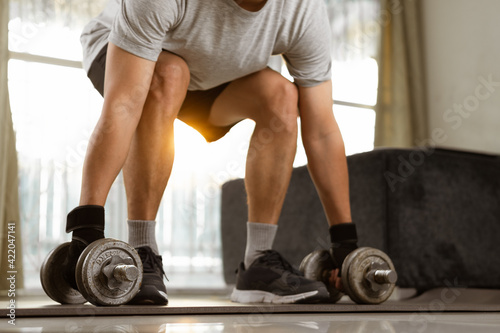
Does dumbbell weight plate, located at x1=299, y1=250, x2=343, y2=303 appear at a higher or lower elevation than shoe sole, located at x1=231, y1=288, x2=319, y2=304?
higher

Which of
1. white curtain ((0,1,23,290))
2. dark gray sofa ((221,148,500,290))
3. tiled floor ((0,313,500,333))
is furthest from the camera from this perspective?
white curtain ((0,1,23,290))

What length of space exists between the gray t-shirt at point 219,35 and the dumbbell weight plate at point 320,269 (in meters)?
0.38

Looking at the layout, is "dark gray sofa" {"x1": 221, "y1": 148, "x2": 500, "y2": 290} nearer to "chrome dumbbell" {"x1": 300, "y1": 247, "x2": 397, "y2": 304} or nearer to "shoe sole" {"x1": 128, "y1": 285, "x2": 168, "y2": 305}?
"chrome dumbbell" {"x1": 300, "y1": 247, "x2": 397, "y2": 304}

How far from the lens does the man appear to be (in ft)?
3.14

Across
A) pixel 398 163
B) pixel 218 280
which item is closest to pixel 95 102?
pixel 218 280

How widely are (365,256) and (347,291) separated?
79mm

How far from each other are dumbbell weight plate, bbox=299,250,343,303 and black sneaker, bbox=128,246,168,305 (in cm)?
34

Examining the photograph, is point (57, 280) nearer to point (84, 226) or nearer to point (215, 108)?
point (84, 226)

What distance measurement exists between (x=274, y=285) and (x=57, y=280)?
413 millimetres

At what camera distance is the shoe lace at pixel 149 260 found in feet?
3.29

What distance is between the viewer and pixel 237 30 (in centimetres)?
107

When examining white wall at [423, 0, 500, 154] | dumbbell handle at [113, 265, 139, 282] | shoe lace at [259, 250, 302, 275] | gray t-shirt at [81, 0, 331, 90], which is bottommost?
shoe lace at [259, 250, 302, 275]

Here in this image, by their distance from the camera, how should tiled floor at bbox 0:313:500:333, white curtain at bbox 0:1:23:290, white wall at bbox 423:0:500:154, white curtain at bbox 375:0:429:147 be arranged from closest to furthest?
tiled floor at bbox 0:313:500:333 < white curtain at bbox 0:1:23:290 < white wall at bbox 423:0:500:154 < white curtain at bbox 375:0:429:147

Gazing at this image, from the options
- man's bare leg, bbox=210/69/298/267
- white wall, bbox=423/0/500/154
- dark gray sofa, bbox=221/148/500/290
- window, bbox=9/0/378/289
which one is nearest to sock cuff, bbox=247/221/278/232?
man's bare leg, bbox=210/69/298/267
